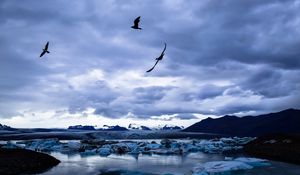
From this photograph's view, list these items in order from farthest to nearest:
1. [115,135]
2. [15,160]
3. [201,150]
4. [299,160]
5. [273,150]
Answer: [115,135] → [201,150] → [273,150] → [299,160] → [15,160]

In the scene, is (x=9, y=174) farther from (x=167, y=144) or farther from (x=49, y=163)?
(x=167, y=144)

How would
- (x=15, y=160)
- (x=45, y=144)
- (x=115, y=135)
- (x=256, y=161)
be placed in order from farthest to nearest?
(x=115, y=135) → (x=45, y=144) → (x=256, y=161) → (x=15, y=160)

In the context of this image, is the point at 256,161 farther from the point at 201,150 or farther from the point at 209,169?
the point at 201,150

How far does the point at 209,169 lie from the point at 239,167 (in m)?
3.87

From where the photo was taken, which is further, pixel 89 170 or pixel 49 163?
pixel 49 163

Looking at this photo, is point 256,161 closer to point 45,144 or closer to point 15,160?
point 15,160

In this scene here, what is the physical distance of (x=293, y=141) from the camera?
58.8 m

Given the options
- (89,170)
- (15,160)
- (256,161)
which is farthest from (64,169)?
(256,161)

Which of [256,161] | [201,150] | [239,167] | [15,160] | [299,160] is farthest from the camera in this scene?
[201,150]

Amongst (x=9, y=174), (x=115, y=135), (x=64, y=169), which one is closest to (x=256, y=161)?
(x=64, y=169)

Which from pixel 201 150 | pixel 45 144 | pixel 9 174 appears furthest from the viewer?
pixel 45 144

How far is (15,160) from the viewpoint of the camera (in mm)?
35906

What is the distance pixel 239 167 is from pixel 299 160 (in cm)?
1585

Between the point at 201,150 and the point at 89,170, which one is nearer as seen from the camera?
the point at 89,170
